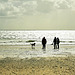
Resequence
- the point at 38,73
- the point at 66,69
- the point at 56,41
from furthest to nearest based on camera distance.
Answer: the point at 56,41 < the point at 66,69 < the point at 38,73

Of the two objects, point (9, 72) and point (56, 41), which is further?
point (56, 41)

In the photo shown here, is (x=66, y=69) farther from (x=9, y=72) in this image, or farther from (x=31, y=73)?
(x=9, y=72)

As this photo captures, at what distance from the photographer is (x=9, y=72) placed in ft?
36.1

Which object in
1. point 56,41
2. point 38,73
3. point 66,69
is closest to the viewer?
point 38,73

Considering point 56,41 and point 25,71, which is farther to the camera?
point 56,41

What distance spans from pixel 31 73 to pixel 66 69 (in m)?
2.59

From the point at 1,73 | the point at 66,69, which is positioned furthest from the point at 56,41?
the point at 1,73

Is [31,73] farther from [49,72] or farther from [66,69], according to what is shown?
[66,69]

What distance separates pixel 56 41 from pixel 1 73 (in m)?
17.1

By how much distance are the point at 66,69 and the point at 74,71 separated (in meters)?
0.71

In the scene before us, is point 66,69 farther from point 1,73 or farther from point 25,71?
point 1,73

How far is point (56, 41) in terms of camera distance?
88.4 feet

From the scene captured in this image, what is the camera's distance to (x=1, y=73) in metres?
10.8

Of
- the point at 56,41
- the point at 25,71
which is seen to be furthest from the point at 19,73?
the point at 56,41
